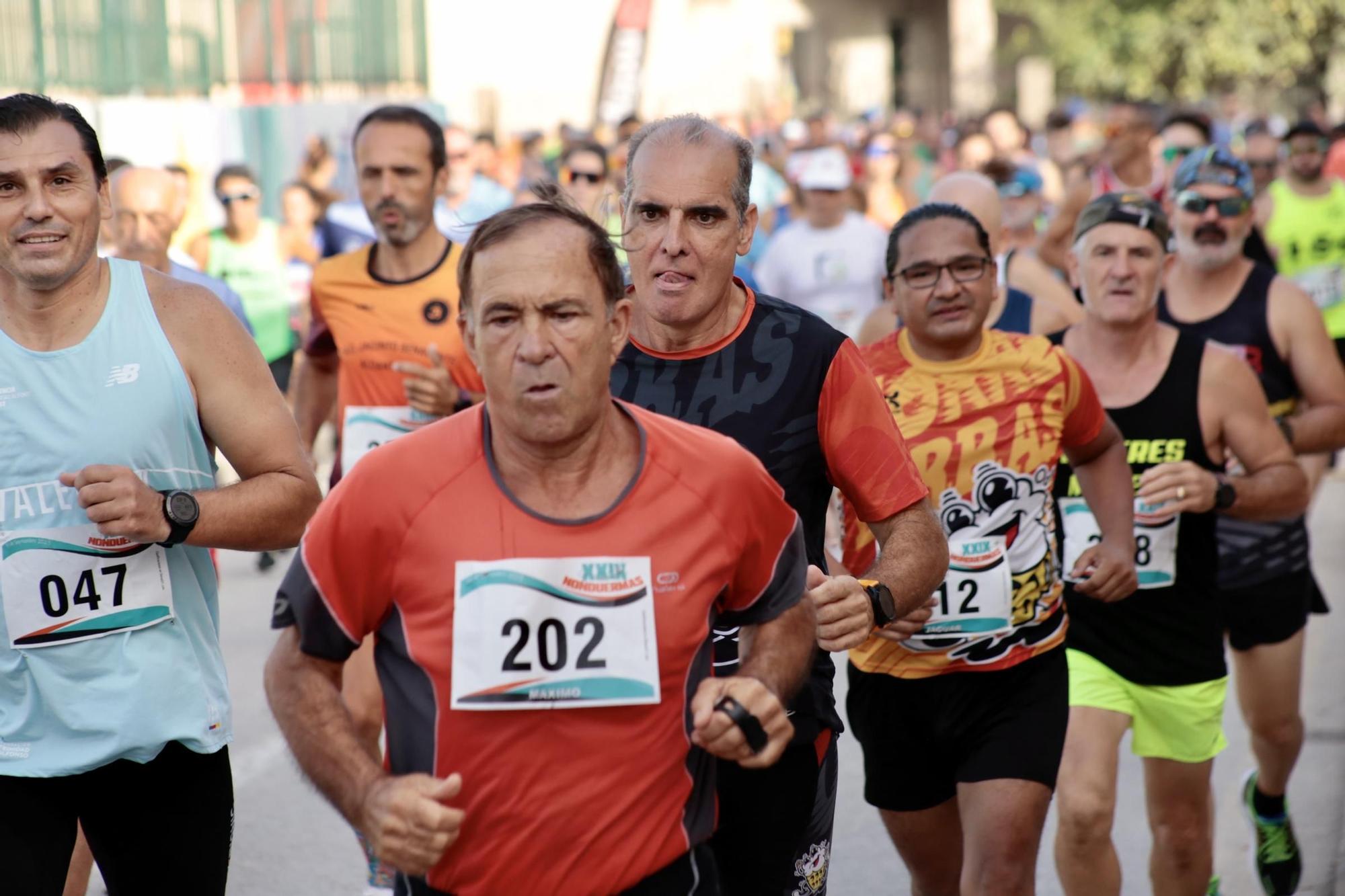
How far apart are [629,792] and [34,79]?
19852 millimetres

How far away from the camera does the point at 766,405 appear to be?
3613 mm

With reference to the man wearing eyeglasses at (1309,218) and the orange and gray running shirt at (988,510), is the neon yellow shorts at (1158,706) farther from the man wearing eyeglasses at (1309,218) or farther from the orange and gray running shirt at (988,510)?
the man wearing eyeglasses at (1309,218)

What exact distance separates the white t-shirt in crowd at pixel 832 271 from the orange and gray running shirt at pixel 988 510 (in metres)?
5.81

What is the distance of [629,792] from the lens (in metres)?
2.79

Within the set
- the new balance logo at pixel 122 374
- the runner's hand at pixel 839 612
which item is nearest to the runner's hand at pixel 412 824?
the runner's hand at pixel 839 612

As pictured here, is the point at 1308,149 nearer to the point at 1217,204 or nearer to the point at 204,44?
the point at 1217,204

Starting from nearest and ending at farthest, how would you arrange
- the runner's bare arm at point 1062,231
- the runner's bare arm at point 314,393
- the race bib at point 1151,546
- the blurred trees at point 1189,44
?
the race bib at point 1151,546
the runner's bare arm at point 314,393
the runner's bare arm at point 1062,231
the blurred trees at point 1189,44

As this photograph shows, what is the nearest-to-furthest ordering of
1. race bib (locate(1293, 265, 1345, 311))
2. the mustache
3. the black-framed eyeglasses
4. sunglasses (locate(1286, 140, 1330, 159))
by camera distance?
1. the black-framed eyeglasses
2. the mustache
3. race bib (locate(1293, 265, 1345, 311))
4. sunglasses (locate(1286, 140, 1330, 159))

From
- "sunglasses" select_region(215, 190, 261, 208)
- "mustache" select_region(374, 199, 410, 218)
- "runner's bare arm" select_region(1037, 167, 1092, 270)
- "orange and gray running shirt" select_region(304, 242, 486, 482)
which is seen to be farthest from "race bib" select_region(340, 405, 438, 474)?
"sunglasses" select_region(215, 190, 261, 208)

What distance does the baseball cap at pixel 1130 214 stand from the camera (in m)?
5.26

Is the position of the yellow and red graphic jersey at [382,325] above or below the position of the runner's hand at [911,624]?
above

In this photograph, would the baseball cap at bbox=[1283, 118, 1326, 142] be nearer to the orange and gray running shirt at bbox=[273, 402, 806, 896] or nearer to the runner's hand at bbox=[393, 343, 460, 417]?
the runner's hand at bbox=[393, 343, 460, 417]

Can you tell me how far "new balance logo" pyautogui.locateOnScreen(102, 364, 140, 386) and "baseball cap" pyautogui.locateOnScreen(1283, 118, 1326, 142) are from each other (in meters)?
9.10

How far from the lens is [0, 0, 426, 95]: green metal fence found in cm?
2095
